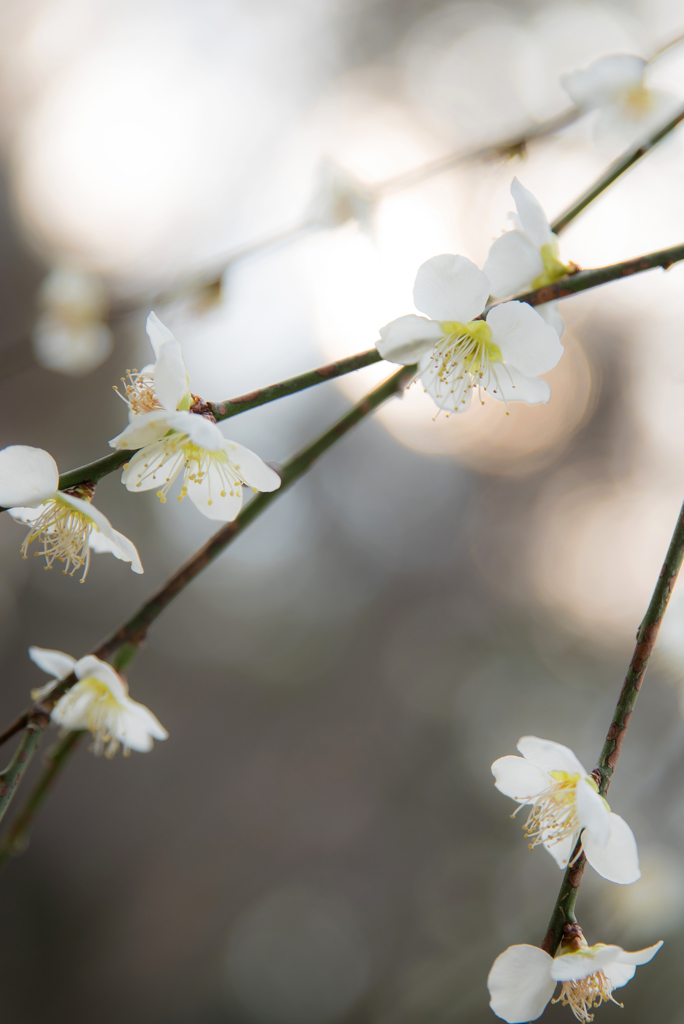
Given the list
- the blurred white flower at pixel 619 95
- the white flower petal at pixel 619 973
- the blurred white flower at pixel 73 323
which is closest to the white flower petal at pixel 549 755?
the white flower petal at pixel 619 973

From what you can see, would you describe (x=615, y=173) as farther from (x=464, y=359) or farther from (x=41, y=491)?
(x=41, y=491)

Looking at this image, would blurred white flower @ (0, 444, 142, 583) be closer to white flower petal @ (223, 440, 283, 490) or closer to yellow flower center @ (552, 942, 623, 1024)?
white flower petal @ (223, 440, 283, 490)

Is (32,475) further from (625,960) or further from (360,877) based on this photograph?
(360,877)

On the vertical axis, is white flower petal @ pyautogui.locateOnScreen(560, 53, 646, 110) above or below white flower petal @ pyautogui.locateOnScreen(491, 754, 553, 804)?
above

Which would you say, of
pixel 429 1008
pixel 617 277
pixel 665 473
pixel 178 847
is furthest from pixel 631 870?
pixel 178 847

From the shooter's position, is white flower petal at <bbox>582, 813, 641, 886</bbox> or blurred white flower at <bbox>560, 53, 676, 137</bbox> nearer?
white flower petal at <bbox>582, 813, 641, 886</bbox>

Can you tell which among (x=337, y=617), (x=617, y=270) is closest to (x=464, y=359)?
(x=617, y=270)

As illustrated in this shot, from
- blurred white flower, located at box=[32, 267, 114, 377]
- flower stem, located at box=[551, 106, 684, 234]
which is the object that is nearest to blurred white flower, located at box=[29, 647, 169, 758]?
flower stem, located at box=[551, 106, 684, 234]
